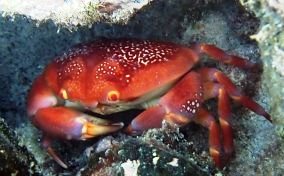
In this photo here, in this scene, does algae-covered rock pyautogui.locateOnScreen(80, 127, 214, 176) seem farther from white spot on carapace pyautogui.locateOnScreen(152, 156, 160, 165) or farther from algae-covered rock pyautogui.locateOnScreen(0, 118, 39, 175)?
algae-covered rock pyautogui.locateOnScreen(0, 118, 39, 175)

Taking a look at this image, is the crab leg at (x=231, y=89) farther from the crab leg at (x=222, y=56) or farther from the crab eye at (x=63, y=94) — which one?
the crab eye at (x=63, y=94)

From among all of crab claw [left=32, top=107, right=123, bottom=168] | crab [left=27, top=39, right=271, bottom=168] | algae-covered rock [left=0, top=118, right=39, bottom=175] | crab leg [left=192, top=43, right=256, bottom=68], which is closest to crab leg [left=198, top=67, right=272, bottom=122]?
crab [left=27, top=39, right=271, bottom=168]

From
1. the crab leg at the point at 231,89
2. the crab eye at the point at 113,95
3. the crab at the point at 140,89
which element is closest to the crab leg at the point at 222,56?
the crab at the point at 140,89

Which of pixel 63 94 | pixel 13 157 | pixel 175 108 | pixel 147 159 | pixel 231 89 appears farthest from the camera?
pixel 63 94

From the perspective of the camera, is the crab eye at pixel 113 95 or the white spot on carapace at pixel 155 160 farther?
the crab eye at pixel 113 95

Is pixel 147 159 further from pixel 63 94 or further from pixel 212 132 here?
pixel 63 94

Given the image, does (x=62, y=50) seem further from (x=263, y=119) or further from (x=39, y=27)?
(x=263, y=119)

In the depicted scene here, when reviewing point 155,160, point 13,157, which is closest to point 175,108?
point 155,160

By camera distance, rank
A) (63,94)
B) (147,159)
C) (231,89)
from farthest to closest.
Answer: (63,94)
(231,89)
(147,159)

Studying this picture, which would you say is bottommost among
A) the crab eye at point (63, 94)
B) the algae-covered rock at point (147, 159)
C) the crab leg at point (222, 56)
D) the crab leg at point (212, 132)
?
the crab leg at point (212, 132)
